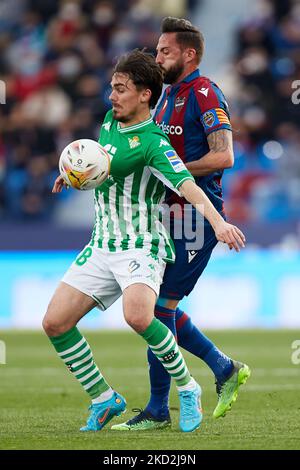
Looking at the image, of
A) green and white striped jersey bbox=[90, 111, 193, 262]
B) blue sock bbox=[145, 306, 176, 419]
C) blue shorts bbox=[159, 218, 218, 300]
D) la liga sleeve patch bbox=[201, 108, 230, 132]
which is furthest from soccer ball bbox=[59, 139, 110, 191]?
blue sock bbox=[145, 306, 176, 419]

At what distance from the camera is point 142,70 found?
21.8ft

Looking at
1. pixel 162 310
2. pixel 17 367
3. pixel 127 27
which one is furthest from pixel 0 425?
pixel 127 27

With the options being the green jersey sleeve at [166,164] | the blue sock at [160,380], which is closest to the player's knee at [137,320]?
the blue sock at [160,380]

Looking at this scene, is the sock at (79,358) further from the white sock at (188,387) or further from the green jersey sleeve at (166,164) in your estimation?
the green jersey sleeve at (166,164)

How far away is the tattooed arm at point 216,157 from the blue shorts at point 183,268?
45 cm

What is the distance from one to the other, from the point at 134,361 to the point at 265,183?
5057mm

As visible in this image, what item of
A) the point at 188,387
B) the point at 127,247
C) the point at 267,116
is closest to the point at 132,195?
the point at 127,247

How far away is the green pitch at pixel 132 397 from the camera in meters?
6.12

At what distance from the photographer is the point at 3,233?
50.8 ft

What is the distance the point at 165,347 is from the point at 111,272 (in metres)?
0.56

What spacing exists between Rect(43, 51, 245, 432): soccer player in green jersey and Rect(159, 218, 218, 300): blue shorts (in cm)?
29

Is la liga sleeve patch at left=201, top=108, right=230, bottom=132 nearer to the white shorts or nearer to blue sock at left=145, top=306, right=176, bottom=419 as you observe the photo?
the white shorts
